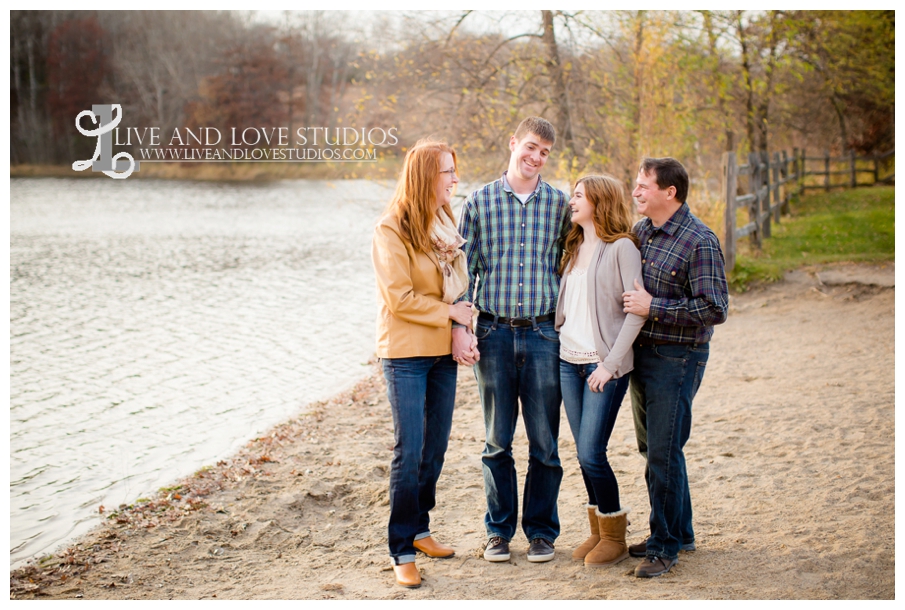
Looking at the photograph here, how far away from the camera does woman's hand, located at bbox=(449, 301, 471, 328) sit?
3.22 m

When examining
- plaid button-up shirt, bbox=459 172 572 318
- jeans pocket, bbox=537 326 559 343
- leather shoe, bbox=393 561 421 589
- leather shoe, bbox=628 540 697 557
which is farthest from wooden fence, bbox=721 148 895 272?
leather shoe, bbox=393 561 421 589

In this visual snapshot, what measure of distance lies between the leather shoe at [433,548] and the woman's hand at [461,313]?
44.5 inches

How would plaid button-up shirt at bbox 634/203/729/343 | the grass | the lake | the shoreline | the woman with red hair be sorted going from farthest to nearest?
1. the grass
2. the lake
3. the shoreline
4. the woman with red hair
5. plaid button-up shirt at bbox 634/203/729/343

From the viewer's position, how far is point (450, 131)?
10.8 meters

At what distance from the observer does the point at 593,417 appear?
3.20 m

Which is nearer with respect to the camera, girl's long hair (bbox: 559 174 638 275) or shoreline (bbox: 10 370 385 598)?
girl's long hair (bbox: 559 174 638 275)

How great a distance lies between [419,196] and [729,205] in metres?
8.17

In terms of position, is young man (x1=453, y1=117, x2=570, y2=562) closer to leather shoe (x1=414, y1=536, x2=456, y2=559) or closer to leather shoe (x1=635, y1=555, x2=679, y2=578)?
leather shoe (x1=414, y1=536, x2=456, y2=559)

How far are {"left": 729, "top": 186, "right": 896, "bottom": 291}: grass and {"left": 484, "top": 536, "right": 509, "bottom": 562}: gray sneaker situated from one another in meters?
7.32

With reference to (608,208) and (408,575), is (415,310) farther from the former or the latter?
(408,575)

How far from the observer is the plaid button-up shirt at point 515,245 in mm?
3309

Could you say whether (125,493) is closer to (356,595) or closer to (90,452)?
(90,452)

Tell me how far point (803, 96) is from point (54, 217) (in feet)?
75.7

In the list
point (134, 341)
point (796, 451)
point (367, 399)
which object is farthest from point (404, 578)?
point (134, 341)
